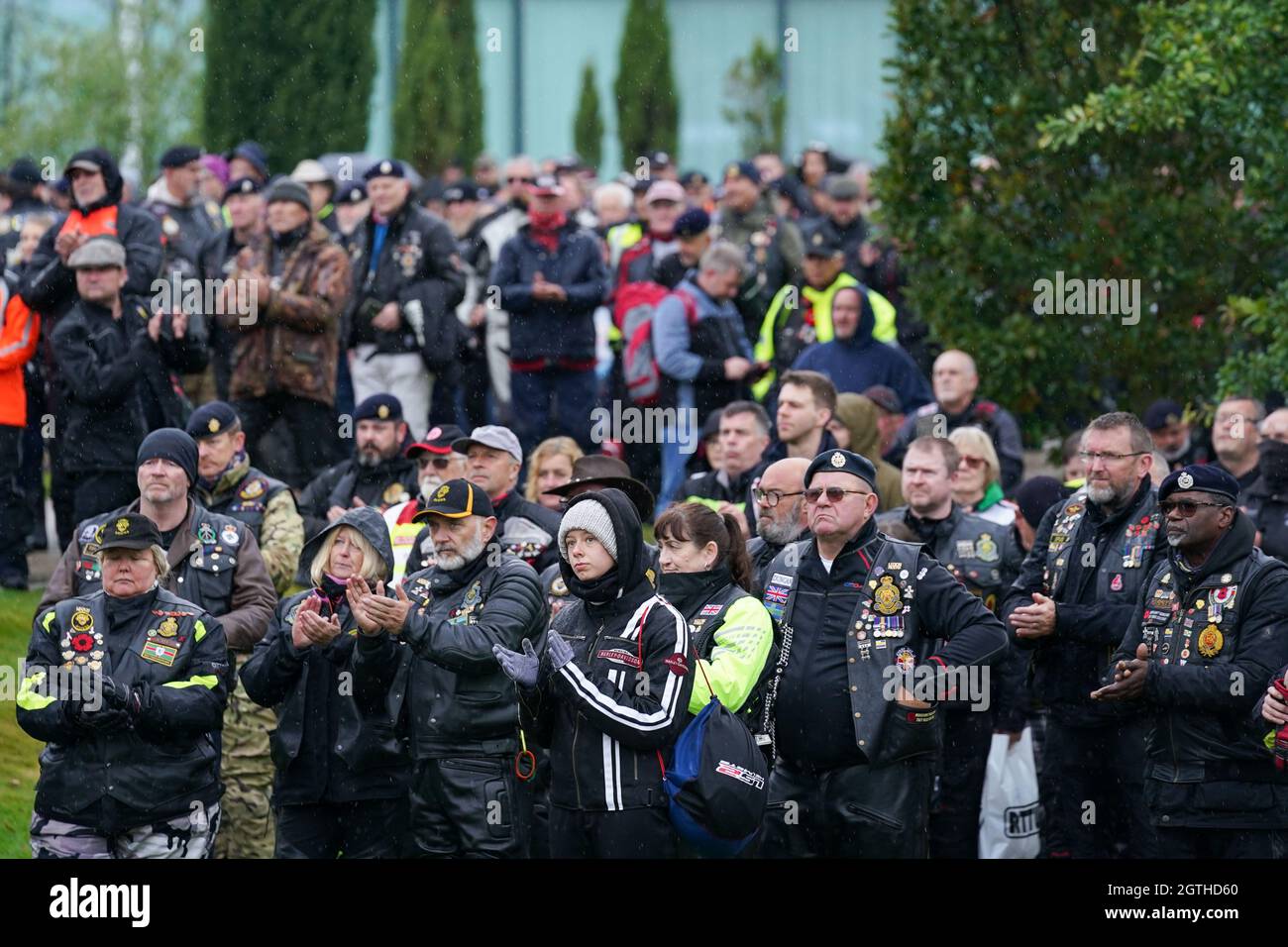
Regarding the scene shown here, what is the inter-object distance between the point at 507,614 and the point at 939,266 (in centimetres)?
621

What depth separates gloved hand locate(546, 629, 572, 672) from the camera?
7320mm

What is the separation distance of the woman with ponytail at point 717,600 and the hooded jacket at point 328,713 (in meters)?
1.36

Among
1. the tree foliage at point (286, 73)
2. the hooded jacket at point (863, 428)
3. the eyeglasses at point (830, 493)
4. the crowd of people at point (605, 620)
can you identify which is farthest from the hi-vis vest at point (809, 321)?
the tree foliage at point (286, 73)

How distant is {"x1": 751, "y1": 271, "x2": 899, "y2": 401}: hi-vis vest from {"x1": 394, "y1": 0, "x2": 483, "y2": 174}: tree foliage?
58.9 feet

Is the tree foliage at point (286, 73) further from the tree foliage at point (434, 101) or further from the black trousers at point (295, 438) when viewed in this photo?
the black trousers at point (295, 438)

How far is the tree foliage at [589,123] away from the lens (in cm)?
3438

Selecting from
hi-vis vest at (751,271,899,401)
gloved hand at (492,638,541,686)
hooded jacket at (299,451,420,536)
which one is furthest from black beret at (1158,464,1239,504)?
hi-vis vest at (751,271,899,401)

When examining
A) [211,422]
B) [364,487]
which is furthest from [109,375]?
[211,422]

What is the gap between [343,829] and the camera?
28.6ft

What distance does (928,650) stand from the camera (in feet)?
28.5

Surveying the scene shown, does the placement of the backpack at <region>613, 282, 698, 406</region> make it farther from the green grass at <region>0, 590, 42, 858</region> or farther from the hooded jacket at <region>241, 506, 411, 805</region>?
the hooded jacket at <region>241, 506, 411, 805</region>

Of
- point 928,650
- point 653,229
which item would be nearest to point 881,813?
point 928,650
